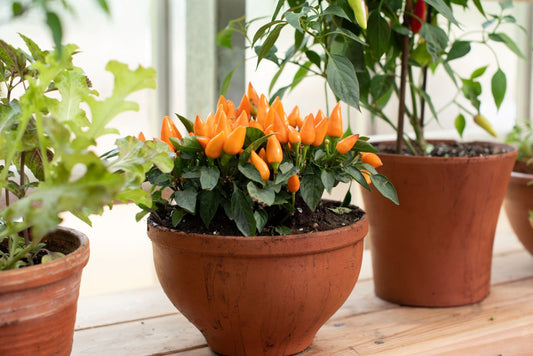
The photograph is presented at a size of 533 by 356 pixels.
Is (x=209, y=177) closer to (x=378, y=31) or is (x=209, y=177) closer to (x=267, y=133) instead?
(x=267, y=133)

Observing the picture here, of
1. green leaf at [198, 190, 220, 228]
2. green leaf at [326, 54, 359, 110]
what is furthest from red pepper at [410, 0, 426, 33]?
green leaf at [198, 190, 220, 228]

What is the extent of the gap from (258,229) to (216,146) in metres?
0.11

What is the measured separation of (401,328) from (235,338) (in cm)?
28

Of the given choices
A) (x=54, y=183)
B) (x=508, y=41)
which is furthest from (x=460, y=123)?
(x=54, y=183)

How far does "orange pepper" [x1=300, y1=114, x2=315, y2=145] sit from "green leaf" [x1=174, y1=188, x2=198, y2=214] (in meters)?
0.14

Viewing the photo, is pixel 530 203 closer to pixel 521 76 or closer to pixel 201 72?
pixel 201 72

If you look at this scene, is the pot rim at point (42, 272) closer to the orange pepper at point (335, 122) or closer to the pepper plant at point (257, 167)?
the pepper plant at point (257, 167)

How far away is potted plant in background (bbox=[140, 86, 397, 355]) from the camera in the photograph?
684mm

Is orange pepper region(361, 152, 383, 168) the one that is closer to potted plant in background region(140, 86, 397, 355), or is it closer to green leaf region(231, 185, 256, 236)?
potted plant in background region(140, 86, 397, 355)

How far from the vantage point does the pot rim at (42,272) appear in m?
0.55

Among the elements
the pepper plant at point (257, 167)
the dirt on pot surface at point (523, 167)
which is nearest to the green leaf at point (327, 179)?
the pepper plant at point (257, 167)

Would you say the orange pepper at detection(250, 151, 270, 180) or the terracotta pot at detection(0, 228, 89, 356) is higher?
the orange pepper at detection(250, 151, 270, 180)

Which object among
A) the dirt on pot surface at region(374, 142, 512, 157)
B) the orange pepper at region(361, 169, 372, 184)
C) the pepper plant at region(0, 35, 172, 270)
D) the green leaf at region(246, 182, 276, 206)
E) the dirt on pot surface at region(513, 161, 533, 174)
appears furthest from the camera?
the dirt on pot surface at region(513, 161, 533, 174)

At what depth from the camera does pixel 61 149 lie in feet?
1.65
